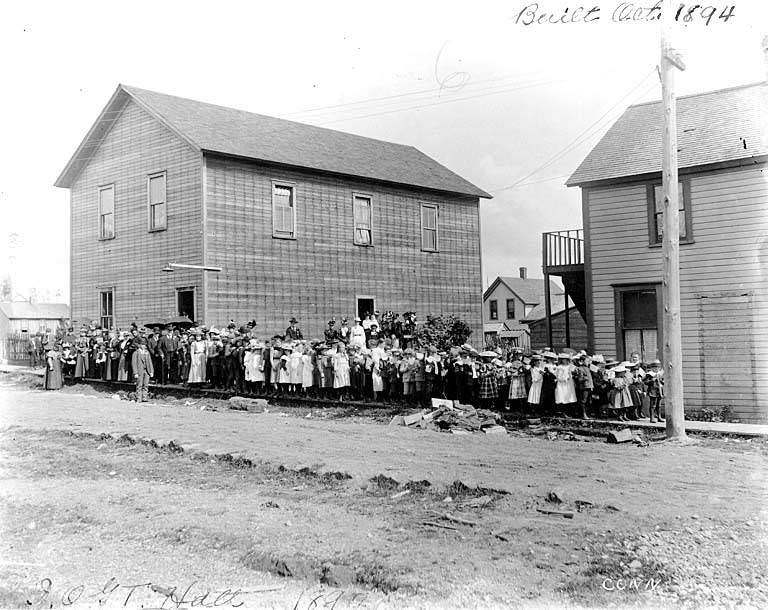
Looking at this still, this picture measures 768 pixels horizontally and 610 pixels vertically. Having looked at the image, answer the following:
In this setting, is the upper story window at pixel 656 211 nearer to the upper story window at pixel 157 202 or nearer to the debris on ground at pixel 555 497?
the debris on ground at pixel 555 497

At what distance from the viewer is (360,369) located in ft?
52.4

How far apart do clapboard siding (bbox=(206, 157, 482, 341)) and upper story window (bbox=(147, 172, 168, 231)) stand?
2.21 meters

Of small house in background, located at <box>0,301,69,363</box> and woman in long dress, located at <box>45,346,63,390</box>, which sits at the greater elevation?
small house in background, located at <box>0,301,69,363</box>

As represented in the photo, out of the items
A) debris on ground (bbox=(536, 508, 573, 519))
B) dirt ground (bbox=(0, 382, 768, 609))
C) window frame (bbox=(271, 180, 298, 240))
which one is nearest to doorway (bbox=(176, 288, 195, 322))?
window frame (bbox=(271, 180, 298, 240))

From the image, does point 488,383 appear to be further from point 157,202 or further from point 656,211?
point 157,202

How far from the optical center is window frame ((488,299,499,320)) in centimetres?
6438

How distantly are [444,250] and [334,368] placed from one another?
39.1 feet

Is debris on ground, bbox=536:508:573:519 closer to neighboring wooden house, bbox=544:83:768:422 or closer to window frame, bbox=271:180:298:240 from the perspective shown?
neighboring wooden house, bbox=544:83:768:422

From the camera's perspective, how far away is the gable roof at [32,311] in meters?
56.2

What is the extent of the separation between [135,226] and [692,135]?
54.4 ft

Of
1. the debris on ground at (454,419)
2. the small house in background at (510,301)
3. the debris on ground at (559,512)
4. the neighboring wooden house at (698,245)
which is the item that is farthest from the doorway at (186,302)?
the small house in background at (510,301)

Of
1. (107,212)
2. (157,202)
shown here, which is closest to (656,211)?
(157,202)

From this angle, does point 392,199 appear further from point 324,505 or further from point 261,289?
point 324,505

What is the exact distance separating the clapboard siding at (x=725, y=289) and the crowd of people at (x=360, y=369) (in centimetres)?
186
